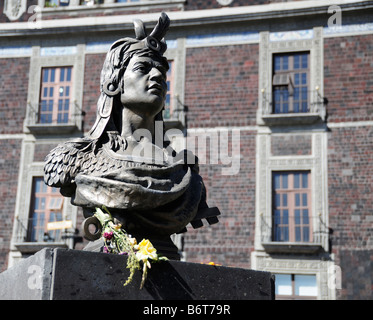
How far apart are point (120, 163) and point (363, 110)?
16.1 metres

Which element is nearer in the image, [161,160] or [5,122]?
[161,160]

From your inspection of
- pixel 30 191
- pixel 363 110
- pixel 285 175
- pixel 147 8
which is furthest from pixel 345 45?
pixel 30 191

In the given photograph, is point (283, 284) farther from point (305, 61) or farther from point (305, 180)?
point (305, 61)

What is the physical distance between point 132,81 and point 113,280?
2.01 m

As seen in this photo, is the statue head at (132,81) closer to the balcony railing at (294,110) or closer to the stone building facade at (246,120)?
the stone building facade at (246,120)

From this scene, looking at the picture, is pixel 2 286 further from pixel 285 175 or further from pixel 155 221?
pixel 285 175

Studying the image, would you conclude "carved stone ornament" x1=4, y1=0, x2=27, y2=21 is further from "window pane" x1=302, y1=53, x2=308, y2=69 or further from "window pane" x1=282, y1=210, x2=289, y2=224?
"window pane" x1=282, y1=210, x2=289, y2=224

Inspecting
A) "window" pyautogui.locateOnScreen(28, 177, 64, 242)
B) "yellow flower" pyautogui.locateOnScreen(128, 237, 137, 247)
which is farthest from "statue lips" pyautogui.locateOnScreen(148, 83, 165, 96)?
"window" pyautogui.locateOnScreen(28, 177, 64, 242)

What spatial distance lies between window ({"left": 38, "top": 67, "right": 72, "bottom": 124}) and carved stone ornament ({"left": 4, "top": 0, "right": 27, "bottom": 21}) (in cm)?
234

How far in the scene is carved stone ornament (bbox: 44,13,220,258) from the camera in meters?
5.54

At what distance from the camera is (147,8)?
23.1 metres

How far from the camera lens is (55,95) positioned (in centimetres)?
2303

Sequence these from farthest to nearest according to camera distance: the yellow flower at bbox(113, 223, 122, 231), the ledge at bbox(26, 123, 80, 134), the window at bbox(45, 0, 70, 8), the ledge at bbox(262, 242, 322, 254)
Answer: the window at bbox(45, 0, 70, 8)
the ledge at bbox(26, 123, 80, 134)
the ledge at bbox(262, 242, 322, 254)
the yellow flower at bbox(113, 223, 122, 231)
